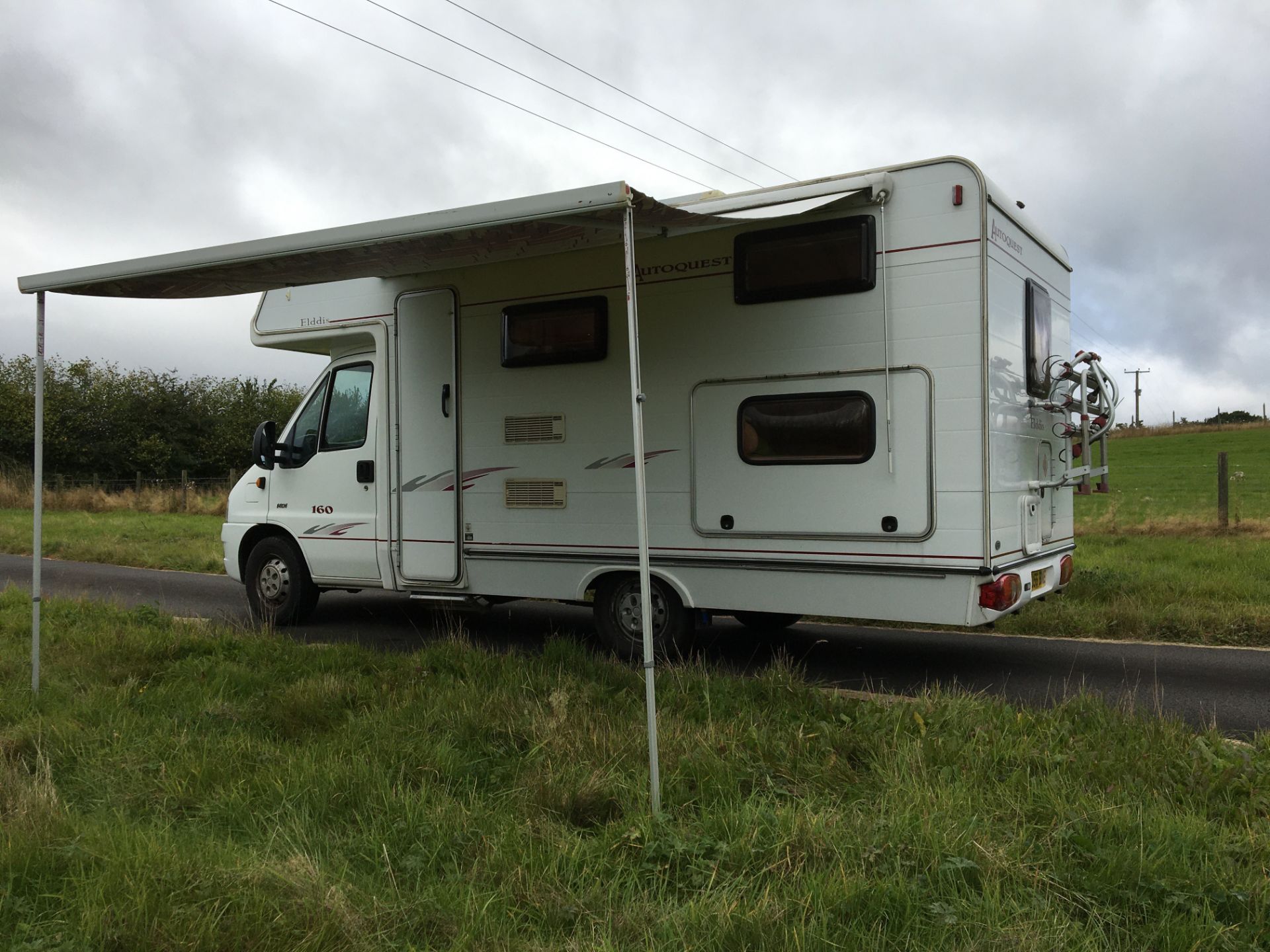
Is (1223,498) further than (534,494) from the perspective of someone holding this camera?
Yes

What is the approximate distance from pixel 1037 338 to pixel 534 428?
3.40 metres

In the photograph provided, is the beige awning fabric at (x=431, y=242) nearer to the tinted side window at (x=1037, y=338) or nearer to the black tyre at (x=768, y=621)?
the tinted side window at (x=1037, y=338)

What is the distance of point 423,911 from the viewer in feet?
9.47

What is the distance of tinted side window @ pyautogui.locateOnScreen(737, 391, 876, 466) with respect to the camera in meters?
5.68

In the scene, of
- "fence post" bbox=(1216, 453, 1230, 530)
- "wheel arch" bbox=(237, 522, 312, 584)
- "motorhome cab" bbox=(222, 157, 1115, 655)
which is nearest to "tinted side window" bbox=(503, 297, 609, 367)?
"motorhome cab" bbox=(222, 157, 1115, 655)

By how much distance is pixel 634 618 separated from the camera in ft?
21.5

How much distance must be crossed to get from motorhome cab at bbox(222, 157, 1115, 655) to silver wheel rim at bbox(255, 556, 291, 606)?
0.68 m

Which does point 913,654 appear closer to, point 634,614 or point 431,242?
point 634,614

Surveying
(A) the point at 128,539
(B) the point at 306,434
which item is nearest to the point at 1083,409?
(B) the point at 306,434

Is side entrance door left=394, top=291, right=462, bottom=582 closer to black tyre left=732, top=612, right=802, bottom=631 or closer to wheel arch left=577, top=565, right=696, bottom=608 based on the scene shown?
wheel arch left=577, top=565, right=696, bottom=608

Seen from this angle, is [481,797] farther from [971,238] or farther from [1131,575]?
[1131,575]

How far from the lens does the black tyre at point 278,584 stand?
320 inches

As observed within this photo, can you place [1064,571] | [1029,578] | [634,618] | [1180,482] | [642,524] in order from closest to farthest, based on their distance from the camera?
1. [642,524]
2. [1029,578]
3. [634,618]
4. [1064,571]
5. [1180,482]

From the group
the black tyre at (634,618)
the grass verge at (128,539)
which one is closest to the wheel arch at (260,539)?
the black tyre at (634,618)
